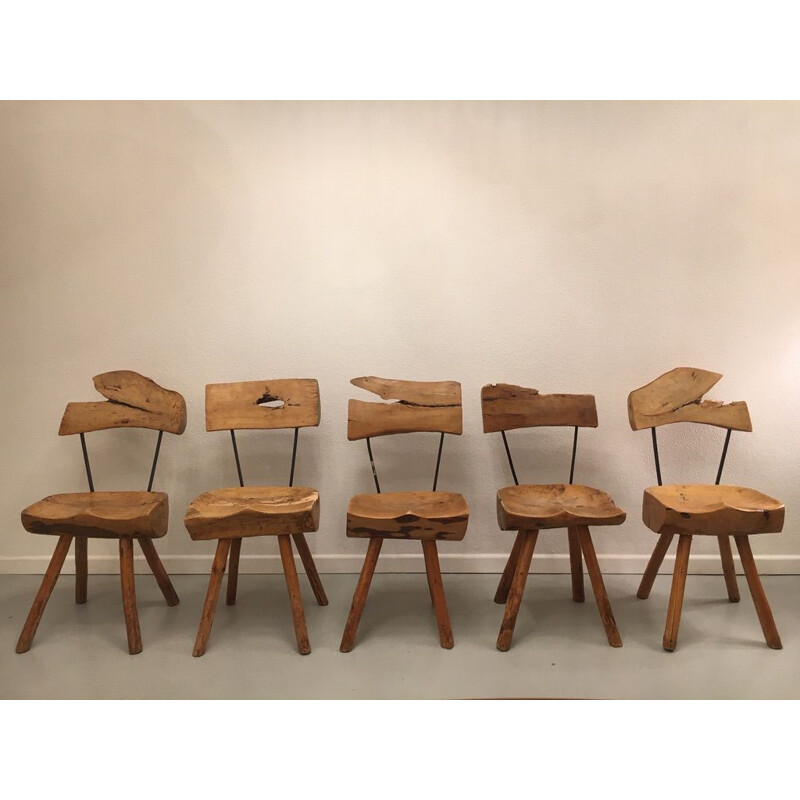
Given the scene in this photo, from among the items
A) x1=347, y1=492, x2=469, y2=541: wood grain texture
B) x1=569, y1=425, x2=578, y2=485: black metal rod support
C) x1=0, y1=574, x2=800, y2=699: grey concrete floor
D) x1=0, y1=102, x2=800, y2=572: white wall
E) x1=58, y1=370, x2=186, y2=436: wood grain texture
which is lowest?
x1=0, y1=574, x2=800, y2=699: grey concrete floor

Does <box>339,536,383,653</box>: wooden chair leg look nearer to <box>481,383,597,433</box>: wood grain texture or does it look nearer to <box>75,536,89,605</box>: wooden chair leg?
<box>481,383,597,433</box>: wood grain texture

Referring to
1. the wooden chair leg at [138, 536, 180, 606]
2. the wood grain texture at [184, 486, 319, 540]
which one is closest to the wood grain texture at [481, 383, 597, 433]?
the wood grain texture at [184, 486, 319, 540]

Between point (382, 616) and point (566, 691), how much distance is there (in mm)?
819

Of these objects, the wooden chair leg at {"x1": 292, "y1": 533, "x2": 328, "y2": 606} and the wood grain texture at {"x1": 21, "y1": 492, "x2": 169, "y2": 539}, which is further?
the wooden chair leg at {"x1": 292, "y1": 533, "x2": 328, "y2": 606}

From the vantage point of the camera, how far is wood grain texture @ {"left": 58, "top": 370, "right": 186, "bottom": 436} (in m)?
2.93

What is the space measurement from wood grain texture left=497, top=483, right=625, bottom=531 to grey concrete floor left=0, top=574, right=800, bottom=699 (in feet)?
1.52

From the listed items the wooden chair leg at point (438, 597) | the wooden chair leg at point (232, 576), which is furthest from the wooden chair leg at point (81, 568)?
the wooden chair leg at point (438, 597)

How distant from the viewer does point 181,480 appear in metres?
3.21

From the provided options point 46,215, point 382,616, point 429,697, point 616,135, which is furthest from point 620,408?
point 46,215

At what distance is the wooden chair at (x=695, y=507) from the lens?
246 cm

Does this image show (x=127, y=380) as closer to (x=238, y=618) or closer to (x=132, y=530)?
A: (x=132, y=530)

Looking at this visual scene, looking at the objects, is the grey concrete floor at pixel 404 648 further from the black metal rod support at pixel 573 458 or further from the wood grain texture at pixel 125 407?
the wood grain texture at pixel 125 407

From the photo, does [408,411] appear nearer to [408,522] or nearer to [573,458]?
[408,522]

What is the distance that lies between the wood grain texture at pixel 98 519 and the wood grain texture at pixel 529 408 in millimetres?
1349
